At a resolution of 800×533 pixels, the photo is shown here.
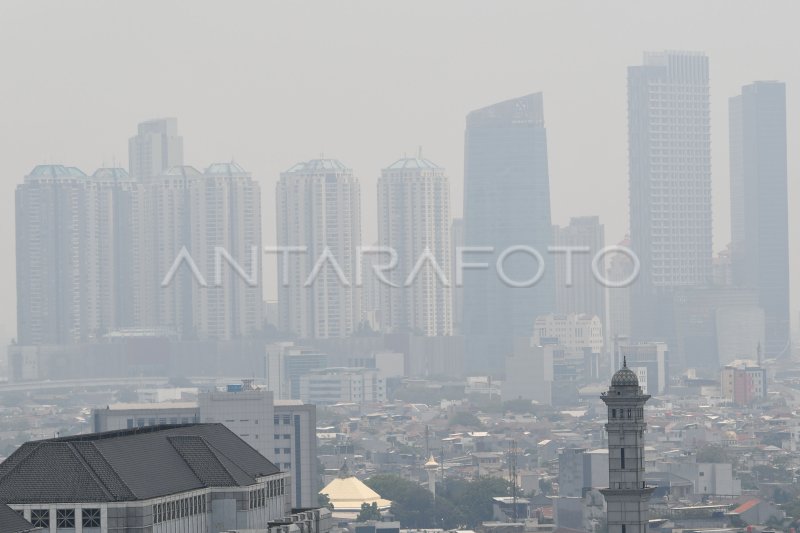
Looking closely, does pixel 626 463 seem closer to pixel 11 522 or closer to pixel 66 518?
pixel 66 518

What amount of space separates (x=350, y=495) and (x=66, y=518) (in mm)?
94057

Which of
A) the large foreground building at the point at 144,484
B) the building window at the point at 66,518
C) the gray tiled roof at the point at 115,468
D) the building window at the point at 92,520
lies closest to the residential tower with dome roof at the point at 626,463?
the large foreground building at the point at 144,484

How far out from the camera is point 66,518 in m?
66.9

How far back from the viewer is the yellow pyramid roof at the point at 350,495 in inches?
6201

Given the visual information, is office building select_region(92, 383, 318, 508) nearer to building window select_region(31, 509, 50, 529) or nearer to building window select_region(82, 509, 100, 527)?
building window select_region(31, 509, 50, 529)

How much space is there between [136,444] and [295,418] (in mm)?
74530

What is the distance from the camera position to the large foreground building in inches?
2635

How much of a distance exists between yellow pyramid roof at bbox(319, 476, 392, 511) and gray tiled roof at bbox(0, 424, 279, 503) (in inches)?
3223

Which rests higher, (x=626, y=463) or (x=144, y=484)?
(x=626, y=463)

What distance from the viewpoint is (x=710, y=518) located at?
137 meters

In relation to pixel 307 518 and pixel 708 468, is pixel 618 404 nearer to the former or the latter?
pixel 307 518

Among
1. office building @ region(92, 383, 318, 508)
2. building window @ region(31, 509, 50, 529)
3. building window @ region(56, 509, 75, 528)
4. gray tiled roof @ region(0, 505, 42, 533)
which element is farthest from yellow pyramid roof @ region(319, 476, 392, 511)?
gray tiled roof @ region(0, 505, 42, 533)

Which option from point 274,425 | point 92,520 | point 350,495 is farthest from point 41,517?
point 350,495

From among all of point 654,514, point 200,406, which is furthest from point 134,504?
point 200,406
